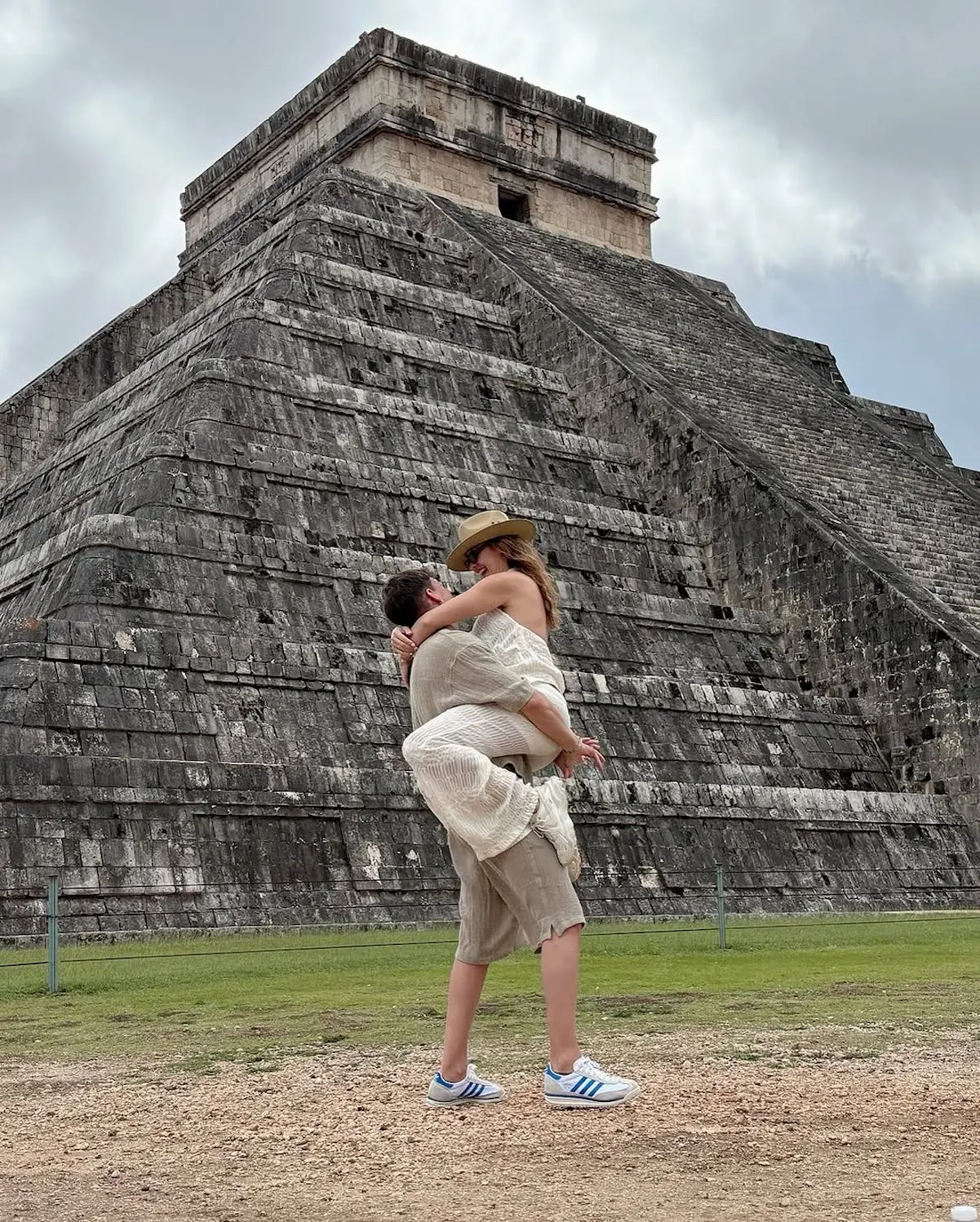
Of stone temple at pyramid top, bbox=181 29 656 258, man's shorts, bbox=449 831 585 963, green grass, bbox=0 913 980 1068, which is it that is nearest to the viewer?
man's shorts, bbox=449 831 585 963

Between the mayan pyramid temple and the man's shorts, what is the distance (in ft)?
24.9

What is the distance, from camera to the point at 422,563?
727 inches

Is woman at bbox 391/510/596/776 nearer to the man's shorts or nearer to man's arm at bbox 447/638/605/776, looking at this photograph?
man's arm at bbox 447/638/605/776

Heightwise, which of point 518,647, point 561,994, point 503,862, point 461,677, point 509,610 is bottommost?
point 561,994

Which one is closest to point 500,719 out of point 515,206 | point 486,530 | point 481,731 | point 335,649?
point 481,731

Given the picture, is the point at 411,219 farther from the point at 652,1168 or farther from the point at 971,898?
the point at 652,1168

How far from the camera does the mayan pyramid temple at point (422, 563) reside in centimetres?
1366

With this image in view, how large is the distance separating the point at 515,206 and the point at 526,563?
27.2m

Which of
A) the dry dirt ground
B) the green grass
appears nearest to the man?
the dry dirt ground

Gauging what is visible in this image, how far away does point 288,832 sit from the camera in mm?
13531

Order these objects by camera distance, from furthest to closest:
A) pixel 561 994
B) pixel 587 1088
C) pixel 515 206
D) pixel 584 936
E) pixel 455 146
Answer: pixel 515 206 < pixel 455 146 < pixel 584 936 < pixel 561 994 < pixel 587 1088

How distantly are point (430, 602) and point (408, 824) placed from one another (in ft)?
29.9

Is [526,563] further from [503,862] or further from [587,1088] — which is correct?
[587,1088]

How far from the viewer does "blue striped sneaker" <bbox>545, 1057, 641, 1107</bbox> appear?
4.73 metres
